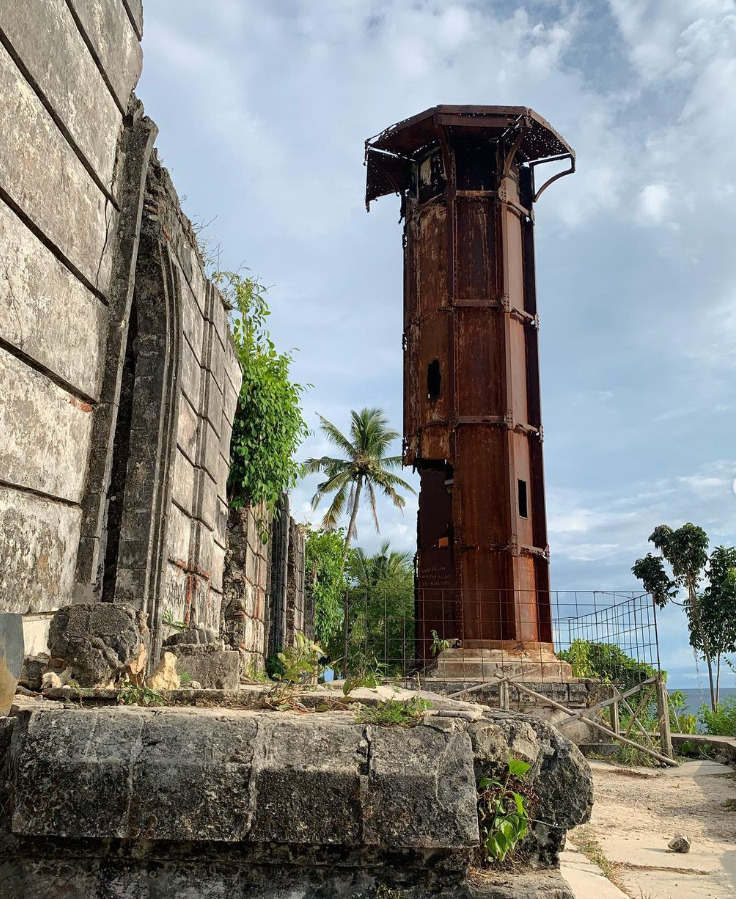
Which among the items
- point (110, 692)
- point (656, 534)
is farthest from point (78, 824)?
point (656, 534)

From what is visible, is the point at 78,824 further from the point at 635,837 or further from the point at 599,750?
the point at 599,750

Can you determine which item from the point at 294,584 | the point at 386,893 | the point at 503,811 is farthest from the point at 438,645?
the point at 386,893

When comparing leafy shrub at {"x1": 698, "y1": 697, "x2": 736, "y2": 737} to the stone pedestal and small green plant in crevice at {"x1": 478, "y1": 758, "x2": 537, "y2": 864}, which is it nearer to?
the stone pedestal

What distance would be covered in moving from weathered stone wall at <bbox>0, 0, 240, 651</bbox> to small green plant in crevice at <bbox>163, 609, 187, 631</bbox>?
0.05 m

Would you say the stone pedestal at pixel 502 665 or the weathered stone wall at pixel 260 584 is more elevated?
the weathered stone wall at pixel 260 584

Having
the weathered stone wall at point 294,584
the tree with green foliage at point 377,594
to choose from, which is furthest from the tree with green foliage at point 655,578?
the weathered stone wall at point 294,584

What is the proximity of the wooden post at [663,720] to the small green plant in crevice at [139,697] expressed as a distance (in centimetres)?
1127

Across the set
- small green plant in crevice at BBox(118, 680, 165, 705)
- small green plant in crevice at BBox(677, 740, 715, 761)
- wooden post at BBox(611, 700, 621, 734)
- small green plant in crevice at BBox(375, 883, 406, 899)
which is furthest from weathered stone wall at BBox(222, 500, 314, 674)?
small green plant in crevice at BBox(677, 740, 715, 761)

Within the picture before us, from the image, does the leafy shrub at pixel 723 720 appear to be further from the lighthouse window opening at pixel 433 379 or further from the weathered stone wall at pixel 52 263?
the weathered stone wall at pixel 52 263

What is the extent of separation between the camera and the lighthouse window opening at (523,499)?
52.1 ft

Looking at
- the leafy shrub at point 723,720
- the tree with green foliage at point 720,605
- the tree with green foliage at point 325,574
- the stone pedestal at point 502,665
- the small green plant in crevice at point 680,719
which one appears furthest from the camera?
the tree with green foliage at point 720,605

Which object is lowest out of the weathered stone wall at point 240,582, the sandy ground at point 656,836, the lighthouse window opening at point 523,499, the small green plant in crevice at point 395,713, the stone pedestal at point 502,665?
the sandy ground at point 656,836

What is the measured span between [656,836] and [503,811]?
4776 mm

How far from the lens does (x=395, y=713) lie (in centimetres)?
264
